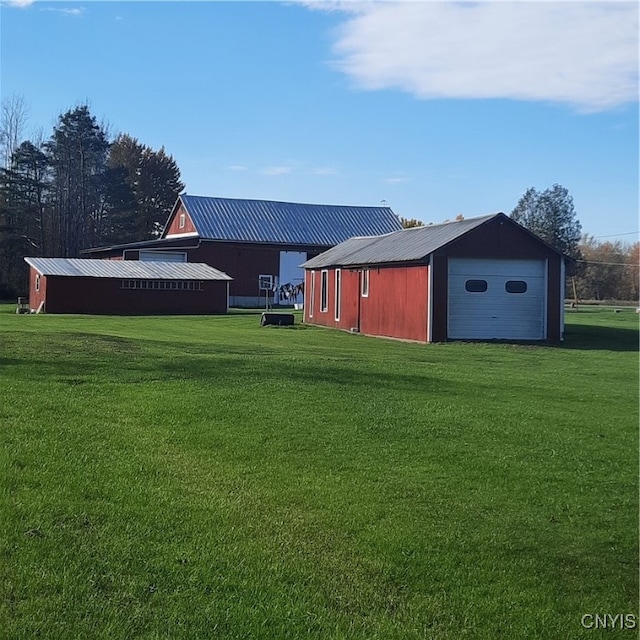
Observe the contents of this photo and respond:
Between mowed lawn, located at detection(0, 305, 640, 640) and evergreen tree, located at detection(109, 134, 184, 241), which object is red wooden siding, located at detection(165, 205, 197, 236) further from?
mowed lawn, located at detection(0, 305, 640, 640)

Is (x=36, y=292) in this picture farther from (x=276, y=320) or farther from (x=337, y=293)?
(x=337, y=293)

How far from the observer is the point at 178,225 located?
58.3 meters

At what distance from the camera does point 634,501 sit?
7.46 m

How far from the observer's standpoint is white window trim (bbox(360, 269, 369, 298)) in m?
29.7

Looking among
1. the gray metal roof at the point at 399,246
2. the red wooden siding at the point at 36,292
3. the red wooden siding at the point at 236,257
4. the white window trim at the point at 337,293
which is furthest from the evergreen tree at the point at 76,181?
the white window trim at the point at 337,293

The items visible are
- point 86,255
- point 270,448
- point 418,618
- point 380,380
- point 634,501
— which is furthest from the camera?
point 86,255

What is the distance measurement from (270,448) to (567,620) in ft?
12.2

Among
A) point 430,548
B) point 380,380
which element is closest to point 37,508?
point 430,548

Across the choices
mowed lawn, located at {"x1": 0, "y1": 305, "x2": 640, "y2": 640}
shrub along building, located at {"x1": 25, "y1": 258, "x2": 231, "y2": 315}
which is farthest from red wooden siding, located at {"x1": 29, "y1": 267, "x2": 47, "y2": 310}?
mowed lawn, located at {"x1": 0, "y1": 305, "x2": 640, "y2": 640}

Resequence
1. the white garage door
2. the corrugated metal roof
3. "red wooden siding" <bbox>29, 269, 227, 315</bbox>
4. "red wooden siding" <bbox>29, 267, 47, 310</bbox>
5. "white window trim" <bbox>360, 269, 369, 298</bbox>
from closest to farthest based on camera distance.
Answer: the white garage door < "white window trim" <bbox>360, 269, 369, 298</bbox> < "red wooden siding" <bbox>29, 269, 227, 315</bbox> < "red wooden siding" <bbox>29, 267, 47, 310</bbox> < the corrugated metal roof

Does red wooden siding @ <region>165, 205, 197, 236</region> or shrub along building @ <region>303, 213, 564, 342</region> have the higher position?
red wooden siding @ <region>165, 205, 197, 236</region>

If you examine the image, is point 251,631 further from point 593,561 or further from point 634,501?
point 634,501

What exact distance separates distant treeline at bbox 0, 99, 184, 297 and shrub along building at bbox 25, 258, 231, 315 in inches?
786

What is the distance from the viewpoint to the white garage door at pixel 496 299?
26.5m
